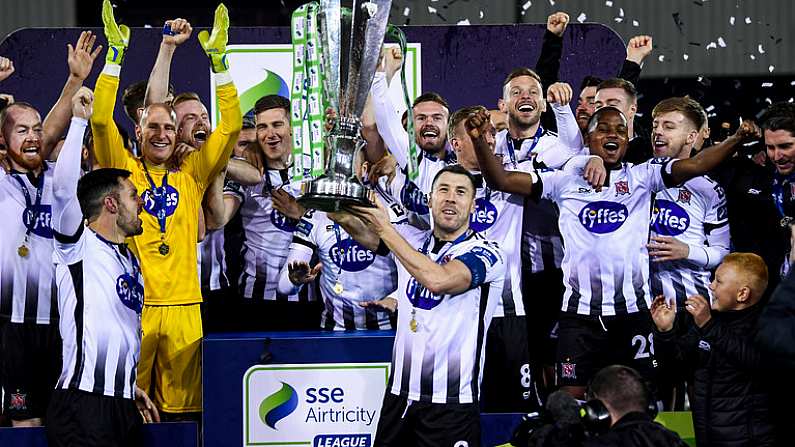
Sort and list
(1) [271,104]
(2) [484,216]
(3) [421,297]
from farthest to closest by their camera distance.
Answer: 1. (1) [271,104]
2. (2) [484,216]
3. (3) [421,297]

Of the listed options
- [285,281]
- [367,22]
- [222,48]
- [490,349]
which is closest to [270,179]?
[285,281]

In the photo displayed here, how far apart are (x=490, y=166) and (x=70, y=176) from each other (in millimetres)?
1938

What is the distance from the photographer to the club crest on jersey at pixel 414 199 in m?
6.33

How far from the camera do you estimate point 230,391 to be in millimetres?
5773

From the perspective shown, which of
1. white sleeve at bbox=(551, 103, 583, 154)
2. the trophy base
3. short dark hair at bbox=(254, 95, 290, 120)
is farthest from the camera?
short dark hair at bbox=(254, 95, 290, 120)

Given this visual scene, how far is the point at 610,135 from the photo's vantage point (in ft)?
20.0

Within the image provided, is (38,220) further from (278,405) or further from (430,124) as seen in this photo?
(430,124)

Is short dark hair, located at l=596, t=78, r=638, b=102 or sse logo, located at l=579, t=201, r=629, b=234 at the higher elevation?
short dark hair, located at l=596, t=78, r=638, b=102

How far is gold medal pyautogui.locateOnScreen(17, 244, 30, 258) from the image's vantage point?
6.25 metres

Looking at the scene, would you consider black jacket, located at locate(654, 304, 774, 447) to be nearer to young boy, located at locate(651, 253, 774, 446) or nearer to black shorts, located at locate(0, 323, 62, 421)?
young boy, located at locate(651, 253, 774, 446)

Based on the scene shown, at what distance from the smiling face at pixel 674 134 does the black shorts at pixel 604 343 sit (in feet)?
2.94

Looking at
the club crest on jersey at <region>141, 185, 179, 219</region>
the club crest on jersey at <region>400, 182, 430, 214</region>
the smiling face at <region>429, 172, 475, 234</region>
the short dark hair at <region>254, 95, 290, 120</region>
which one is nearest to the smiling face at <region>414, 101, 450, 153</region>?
the club crest on jersey at <region>400, 182, 430, 214</region>

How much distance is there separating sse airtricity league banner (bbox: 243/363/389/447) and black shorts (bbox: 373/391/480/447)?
64 centimetres

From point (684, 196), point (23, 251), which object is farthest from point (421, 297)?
point (23, 251)
